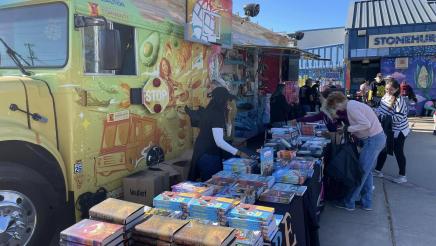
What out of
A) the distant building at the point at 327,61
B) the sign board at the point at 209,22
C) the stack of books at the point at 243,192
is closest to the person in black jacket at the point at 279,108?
the sign board at the point at 209,22

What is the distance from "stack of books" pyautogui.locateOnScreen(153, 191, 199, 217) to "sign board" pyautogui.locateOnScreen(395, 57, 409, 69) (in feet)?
46.9

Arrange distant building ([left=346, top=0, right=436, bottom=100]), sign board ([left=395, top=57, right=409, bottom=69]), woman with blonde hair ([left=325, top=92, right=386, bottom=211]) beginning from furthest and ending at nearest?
1. sign board ([left=395, top=57, right=409, bottom=69])
2. distant building ([left=346, top=0, right=436, bottom=100])
3. woman with blonde hair ([left=325, top=92, right=386, bottom=211])

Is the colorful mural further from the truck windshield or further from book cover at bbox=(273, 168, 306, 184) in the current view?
the truck windshield

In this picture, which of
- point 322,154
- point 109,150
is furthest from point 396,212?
point 109,150

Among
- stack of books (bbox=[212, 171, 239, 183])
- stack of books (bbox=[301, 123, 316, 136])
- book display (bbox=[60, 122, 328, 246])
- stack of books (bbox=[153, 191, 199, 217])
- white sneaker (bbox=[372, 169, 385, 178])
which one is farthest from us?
white sneaker (bbox=[372, 169, 385, 178])

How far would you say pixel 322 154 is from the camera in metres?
4.63

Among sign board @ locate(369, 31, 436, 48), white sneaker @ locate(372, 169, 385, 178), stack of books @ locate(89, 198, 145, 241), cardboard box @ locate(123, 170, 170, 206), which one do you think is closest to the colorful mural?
sign board @ locate(369, 31, 436, 48)

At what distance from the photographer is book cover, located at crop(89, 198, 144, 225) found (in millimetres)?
2314

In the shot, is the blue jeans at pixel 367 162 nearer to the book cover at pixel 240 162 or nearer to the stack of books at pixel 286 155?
the stack of books at pixel 286 155

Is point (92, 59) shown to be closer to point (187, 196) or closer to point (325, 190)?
point (187, 196)

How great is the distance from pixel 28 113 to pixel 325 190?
3818mm

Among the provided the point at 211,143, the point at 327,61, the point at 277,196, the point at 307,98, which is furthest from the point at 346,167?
the point at 327,61

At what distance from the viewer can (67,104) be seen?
345 cm

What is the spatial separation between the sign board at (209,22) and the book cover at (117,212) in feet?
10.1
